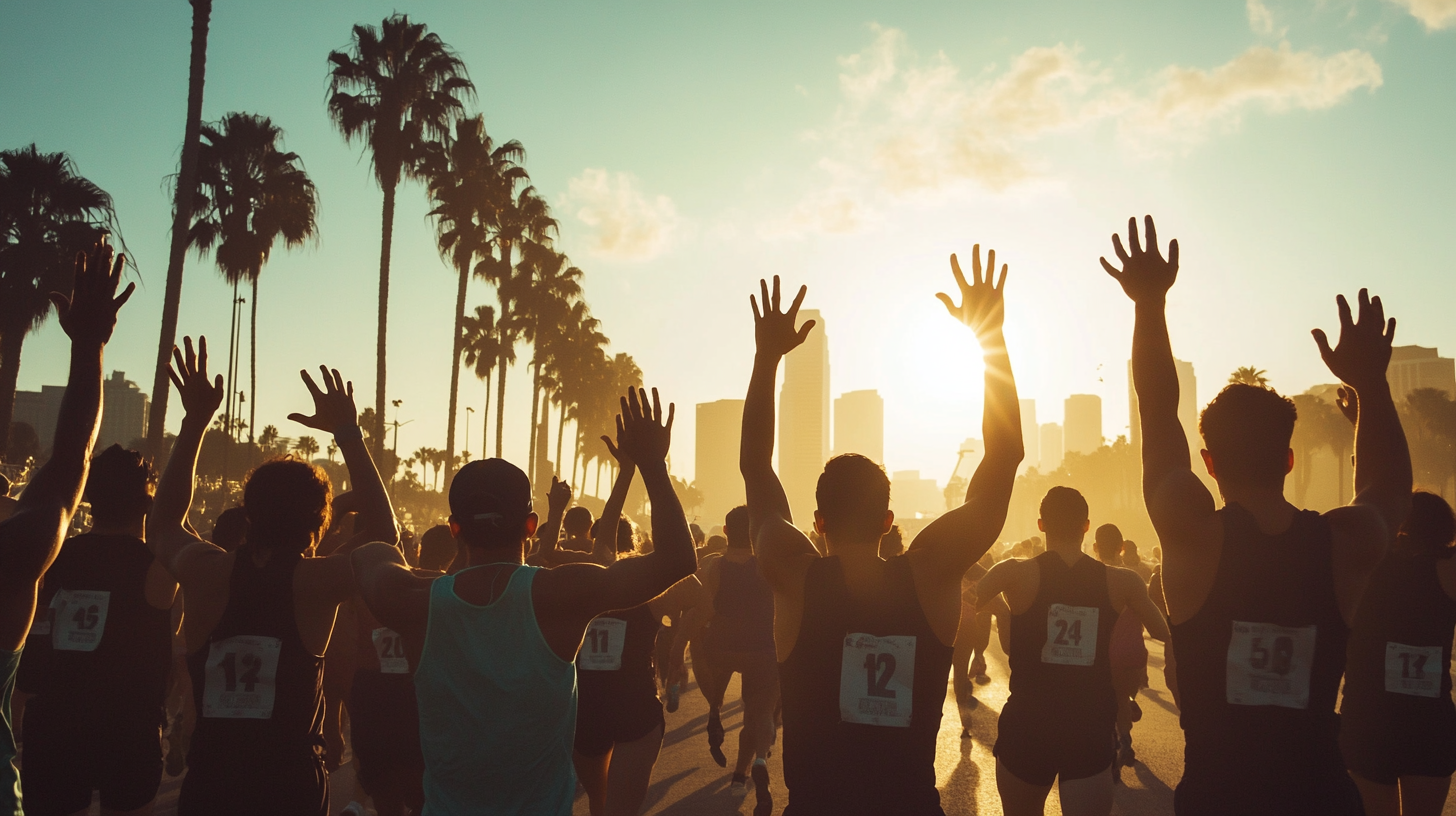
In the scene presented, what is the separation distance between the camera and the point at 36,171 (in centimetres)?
2377

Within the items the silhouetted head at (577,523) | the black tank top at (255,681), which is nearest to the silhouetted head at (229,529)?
the silhouetted head at (577,523)

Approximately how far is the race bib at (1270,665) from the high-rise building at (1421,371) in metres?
167

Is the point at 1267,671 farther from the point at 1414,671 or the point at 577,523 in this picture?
the point at 577,523

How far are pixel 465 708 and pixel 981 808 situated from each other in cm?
597

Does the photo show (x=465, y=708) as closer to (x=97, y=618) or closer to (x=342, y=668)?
(x=97, y=618)

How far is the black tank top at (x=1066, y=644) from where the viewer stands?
16.4ft

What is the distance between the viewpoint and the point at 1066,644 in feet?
16.7

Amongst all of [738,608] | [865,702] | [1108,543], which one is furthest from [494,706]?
[1108,543]

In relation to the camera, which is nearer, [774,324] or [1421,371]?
[774,324]

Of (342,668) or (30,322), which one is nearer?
(342,668)

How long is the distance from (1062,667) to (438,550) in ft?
14.2

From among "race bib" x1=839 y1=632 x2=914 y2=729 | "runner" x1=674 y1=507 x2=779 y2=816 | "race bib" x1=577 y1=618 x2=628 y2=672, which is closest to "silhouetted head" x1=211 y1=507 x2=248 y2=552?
"race bib" x1=577 y1=618 x2=628 y2=672

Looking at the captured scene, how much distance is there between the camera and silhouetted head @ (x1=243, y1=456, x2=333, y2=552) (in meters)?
3.40

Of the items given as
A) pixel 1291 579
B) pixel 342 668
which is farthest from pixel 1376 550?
pixel 342 668
